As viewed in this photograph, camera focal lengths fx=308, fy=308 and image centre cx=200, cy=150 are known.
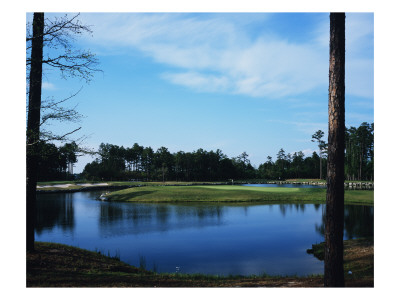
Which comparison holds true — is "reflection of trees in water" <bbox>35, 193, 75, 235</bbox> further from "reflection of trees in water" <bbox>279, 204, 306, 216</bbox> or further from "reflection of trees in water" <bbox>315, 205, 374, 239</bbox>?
"reflection of trees in water" <bbox>279, 204, 306, 216</bbox>

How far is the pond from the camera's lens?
11.5 meters

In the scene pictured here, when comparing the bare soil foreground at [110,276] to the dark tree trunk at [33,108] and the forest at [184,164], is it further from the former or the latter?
the forest at [184,164]

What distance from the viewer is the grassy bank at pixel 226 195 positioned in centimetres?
3197

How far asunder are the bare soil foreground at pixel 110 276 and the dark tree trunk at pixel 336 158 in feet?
3.49

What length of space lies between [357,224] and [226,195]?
54.0 feet

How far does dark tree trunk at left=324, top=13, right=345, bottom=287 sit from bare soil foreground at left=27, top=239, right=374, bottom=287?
1.06 metres

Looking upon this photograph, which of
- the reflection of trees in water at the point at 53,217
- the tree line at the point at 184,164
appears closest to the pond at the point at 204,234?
the reflection of trees in water at the point at 53,217

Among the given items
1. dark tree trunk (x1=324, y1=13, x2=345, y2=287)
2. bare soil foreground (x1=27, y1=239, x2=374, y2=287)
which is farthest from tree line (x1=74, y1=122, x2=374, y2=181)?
dark tree trunk (x1=324, y1=13, x2=345, y2=287)

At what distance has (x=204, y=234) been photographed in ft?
54.3

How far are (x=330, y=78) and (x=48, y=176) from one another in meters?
37.6

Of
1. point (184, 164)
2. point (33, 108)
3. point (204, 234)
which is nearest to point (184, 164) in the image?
point (184, 164)

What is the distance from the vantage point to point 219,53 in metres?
12.4
